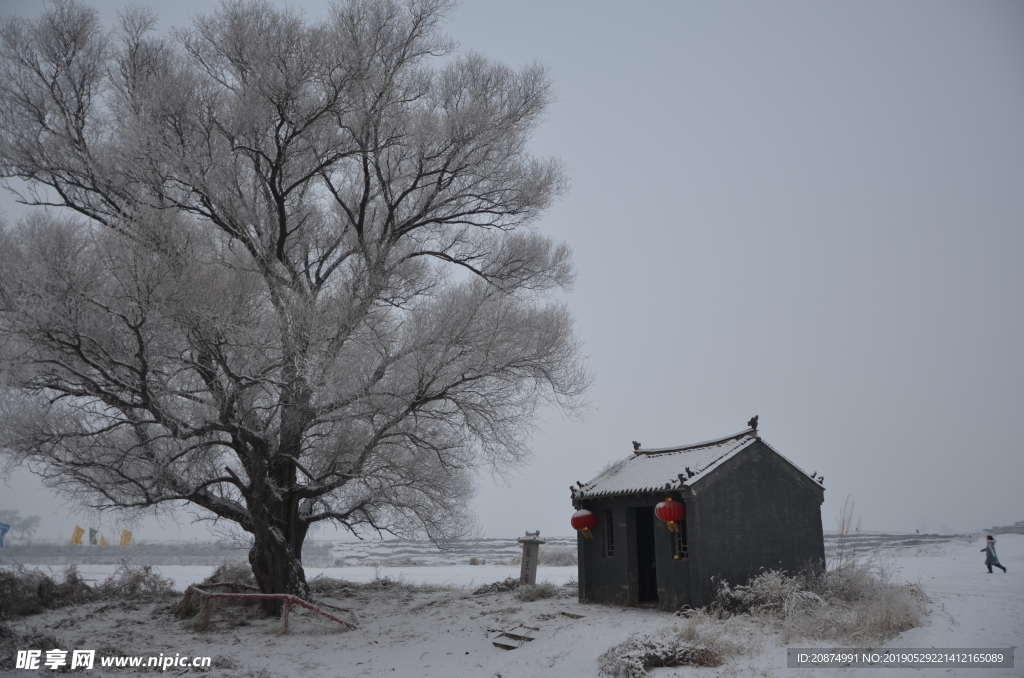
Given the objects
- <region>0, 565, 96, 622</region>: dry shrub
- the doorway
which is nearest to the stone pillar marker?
the doorway

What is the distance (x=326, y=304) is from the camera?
1277cm

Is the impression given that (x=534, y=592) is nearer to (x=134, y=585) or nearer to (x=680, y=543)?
(x=680, y=543)

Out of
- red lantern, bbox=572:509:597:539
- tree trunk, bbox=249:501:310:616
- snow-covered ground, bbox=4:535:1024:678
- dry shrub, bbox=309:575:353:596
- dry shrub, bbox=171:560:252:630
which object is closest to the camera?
snow-covered ground, bbox=4:535:1024:678

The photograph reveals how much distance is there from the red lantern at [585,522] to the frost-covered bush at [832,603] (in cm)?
305

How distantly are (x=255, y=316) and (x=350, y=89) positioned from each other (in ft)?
16.5

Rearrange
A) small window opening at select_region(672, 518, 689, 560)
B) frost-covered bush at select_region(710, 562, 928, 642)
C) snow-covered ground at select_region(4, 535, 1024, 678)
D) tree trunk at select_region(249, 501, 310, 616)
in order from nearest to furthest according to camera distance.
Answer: snow-covered ground at select_region(4, 535, 1024, 678) → frost-covered bush at select_region(710, 562, 928, 642) → small window opening at select_region(672, 518, 689, 560) → tree trunk at select_region(249, 501, 310, 616)

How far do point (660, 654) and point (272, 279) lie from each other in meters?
9.75

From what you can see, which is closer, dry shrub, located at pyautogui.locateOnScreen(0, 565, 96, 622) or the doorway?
dry shrub, located at pyautogui.locateOnScreen(0, 565, 96, 622)

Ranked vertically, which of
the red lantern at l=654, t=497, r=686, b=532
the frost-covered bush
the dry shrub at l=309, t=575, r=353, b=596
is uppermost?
the red lantern at l=654, t=497, r=686, b=532

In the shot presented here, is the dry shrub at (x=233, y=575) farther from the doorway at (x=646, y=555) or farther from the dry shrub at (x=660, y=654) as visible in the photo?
the dry shrub at (x=660, y=654)

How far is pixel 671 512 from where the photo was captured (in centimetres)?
1159

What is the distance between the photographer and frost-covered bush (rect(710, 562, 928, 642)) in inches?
347

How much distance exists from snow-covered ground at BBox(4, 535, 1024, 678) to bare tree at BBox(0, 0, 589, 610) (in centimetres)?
175

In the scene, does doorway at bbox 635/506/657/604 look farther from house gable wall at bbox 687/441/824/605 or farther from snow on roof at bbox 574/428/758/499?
house gable wall at bbox 687/441/824/605
